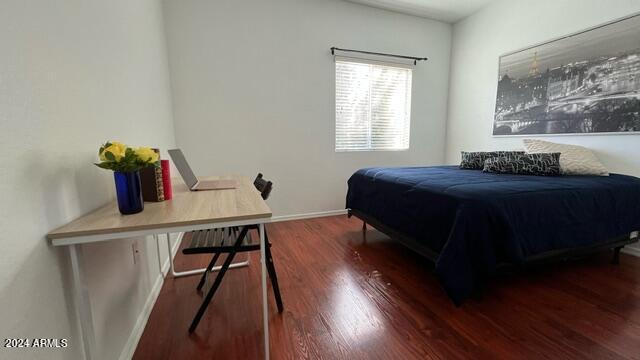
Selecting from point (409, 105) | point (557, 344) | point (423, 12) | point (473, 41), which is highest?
point (423, 12)

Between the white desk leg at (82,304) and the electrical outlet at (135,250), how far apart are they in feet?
1.80

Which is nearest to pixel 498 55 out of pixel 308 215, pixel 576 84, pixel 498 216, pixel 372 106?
pixel 576 84

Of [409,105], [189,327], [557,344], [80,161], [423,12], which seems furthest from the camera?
[409,105]

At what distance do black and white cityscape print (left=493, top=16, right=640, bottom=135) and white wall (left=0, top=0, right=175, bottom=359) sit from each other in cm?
373

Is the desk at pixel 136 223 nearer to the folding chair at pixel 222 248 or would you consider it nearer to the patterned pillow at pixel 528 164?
the folding chair at pixel 222 248

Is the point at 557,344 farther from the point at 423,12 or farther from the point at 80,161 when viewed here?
the point at 423,12

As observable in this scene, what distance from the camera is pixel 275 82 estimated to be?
312 centimetres

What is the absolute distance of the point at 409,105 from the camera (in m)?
3.83

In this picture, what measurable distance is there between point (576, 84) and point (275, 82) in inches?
121

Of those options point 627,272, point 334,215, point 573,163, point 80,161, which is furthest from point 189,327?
point 573,163

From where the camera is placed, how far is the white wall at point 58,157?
64cm

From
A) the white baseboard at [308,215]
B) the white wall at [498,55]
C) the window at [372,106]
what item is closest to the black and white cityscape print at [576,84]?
the white wall at [498,55]

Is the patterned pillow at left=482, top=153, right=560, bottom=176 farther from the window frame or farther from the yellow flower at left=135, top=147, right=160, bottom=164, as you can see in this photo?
the yellow flower at left=135, top=147, right=160, bottom=164

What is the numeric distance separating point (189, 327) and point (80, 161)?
983 mm
